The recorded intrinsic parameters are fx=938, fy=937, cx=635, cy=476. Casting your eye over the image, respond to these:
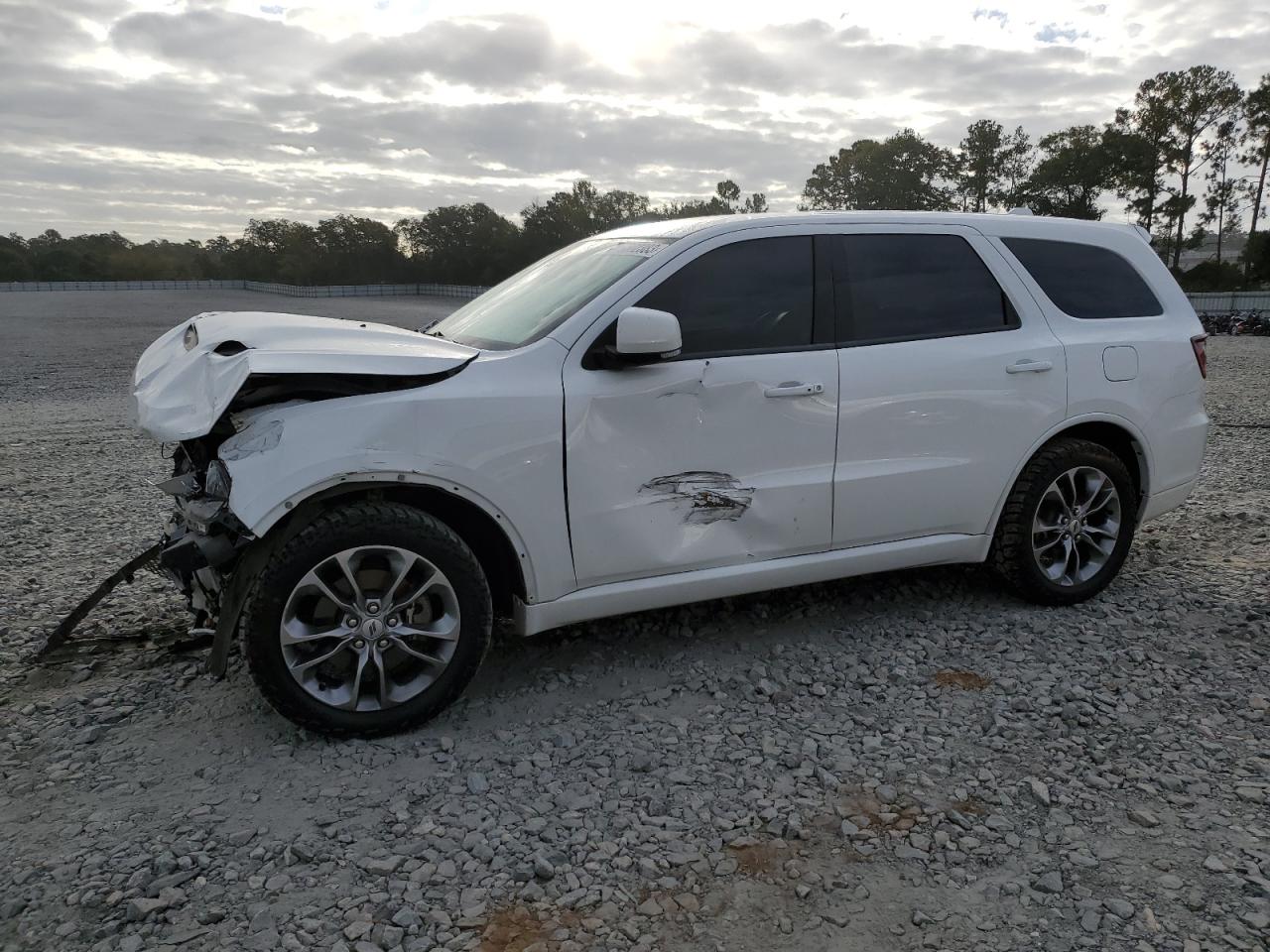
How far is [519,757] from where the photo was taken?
3377 mm

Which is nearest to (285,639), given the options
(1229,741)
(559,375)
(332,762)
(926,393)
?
(332,762)

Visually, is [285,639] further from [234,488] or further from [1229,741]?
[1229,741]

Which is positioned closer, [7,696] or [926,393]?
[7,696]

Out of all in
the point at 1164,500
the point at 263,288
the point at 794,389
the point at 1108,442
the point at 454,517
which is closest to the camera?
the point at 454,517

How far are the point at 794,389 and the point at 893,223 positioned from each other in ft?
3.57

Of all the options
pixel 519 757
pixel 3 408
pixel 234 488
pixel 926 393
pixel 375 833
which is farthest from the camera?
pixel 3 408

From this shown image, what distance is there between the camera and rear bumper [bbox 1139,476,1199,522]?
4887 millimetres

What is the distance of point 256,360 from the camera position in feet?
10.5

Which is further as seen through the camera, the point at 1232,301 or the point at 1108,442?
the point at 1232,301

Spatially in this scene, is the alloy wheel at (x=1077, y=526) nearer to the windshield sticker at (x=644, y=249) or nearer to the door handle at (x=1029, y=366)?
the door handle at (x=1029, y=366)

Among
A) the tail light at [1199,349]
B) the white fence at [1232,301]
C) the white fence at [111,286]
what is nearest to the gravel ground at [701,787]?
the tail light at [1199,349]

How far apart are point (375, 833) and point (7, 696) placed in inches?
76.3

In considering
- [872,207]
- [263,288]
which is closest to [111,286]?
[263,288]

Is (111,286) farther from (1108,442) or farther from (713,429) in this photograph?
(1108,442)
